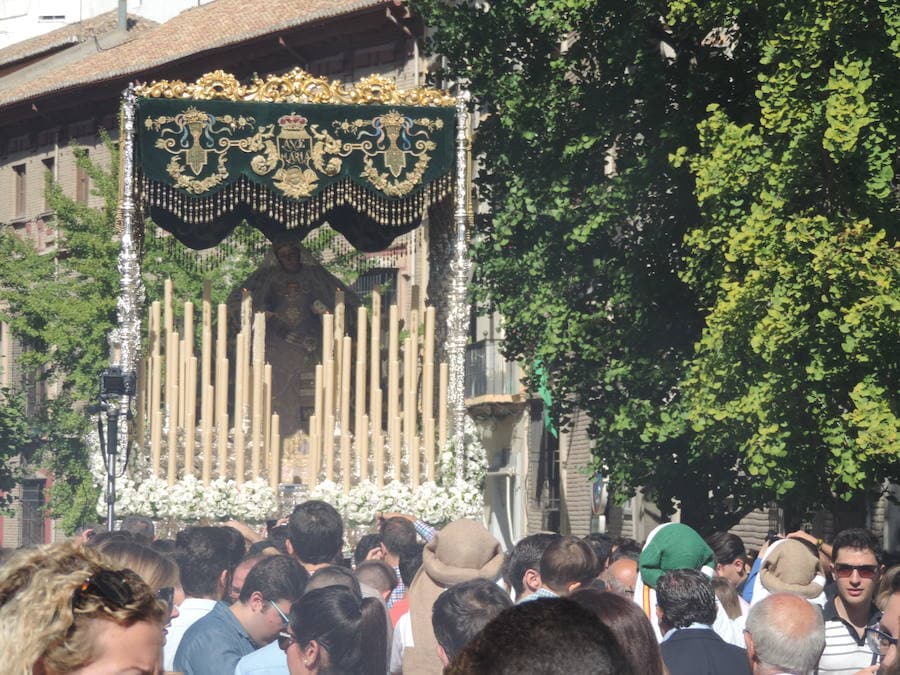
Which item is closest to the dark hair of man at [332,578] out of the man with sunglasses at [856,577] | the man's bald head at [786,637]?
the man's bald head at [786,637]

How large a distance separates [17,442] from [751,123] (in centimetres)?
1588

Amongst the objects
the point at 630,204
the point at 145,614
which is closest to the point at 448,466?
the point at 630,204

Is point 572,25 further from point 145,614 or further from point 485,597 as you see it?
point 145,614

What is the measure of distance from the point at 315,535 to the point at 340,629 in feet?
12.1

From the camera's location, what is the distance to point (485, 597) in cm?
571

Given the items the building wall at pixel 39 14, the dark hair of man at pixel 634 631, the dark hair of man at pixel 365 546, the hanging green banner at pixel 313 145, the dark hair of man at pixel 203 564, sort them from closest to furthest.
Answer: the dark hair of man at pixel 634 631
the dark hair of man at pixel 203 564
the dark hair of man at pixel 365 546
the hanging green banner at pixel 313 145
the building wall at pixel 39 14

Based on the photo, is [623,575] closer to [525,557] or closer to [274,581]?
[525,557]

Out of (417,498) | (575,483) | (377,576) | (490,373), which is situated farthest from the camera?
(490,373)

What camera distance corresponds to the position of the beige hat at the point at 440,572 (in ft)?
20.7

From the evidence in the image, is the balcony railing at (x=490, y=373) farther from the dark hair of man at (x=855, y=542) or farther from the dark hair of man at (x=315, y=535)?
the dark hair of man at (x=855, y=542)

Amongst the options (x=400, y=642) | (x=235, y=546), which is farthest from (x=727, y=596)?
(x=235, y=546)

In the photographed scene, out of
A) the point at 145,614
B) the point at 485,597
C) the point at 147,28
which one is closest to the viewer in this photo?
the point at 145,614

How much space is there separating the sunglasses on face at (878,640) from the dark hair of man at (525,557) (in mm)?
1287

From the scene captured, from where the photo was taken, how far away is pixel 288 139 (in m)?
16.0
